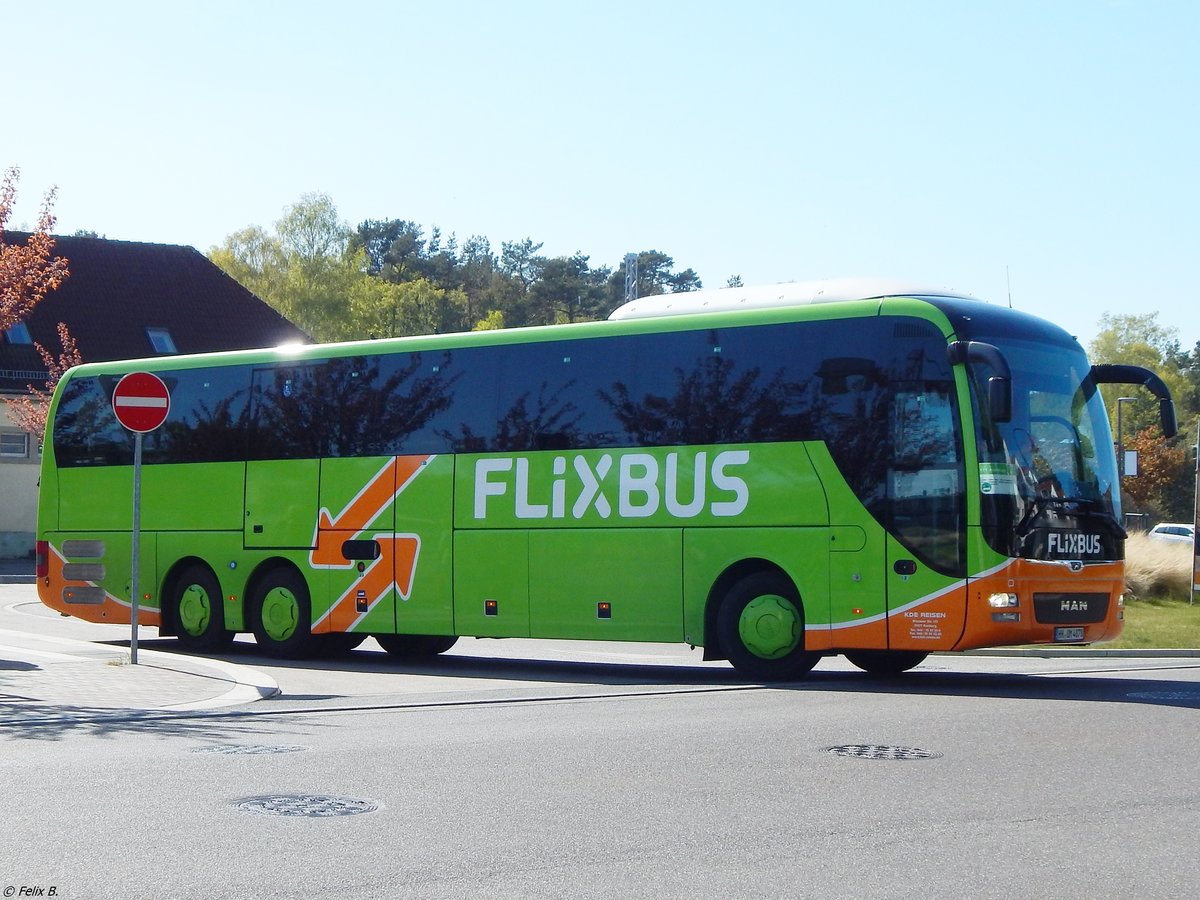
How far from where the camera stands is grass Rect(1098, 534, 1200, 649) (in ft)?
92.7

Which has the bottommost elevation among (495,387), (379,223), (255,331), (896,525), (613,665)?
(613,665)

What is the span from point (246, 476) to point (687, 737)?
10.4 metres

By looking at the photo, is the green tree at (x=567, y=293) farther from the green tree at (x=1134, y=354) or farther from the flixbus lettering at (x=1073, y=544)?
the flixbus lettering at (x=1073, y=544)

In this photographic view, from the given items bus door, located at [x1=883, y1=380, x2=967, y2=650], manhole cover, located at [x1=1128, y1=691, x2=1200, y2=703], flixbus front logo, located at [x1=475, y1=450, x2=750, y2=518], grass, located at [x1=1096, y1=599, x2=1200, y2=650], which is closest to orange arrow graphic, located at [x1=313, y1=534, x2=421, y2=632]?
flixbus front logo, located at [x1=475, y1=450, x2=750, y2=518]

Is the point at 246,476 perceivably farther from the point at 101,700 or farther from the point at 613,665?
the point at 101,700

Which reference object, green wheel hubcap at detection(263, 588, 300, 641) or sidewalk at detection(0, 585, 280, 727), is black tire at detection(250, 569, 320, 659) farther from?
sidewalk at detection(0, 585, 280, 727)

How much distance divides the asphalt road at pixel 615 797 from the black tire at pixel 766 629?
1334 millimetres

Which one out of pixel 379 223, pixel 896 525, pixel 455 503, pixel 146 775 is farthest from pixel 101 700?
pixel 379 223

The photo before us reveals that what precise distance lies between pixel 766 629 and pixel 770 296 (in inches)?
131

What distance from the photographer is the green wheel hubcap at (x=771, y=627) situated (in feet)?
52.9

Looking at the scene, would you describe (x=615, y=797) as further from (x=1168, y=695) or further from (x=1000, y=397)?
A: (x=1168, y=695)

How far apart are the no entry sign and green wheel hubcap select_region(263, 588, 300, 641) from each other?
3.27 metres

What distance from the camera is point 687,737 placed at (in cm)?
1138

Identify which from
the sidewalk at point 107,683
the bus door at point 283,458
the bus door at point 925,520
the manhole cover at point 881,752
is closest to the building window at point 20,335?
the sidewalk at point 107,683
